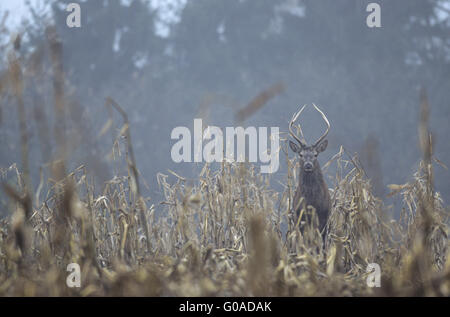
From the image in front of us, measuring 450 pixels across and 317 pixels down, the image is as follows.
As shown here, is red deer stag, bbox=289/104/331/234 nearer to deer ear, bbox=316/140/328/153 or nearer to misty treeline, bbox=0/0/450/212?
deer ear, bbox=316/140/328/153

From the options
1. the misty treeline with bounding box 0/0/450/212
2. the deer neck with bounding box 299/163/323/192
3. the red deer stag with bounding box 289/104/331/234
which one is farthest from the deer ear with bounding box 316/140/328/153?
the misty treeline with bounding box 0/0/450/212

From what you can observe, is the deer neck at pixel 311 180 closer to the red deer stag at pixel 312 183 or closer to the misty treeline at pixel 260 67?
the red deer stag at pixel 312 183

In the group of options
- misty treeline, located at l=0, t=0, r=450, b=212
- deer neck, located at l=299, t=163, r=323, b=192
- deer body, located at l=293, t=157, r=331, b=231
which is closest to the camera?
deer body, located at l=293, t=157, r=331, b=231

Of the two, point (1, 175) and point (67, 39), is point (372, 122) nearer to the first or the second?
point (67, 39)

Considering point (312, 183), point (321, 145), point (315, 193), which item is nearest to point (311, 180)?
point (312, 183)

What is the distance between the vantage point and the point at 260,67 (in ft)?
89.9

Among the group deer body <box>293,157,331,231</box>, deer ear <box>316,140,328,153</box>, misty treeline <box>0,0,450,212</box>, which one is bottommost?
deer body <box>293,157,331,231</box>

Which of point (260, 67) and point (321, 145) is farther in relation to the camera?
point (260, 67)

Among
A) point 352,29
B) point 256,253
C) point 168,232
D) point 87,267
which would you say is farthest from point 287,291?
point 352,29

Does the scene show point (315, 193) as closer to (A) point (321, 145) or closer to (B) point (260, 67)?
(A) point (321, 145)

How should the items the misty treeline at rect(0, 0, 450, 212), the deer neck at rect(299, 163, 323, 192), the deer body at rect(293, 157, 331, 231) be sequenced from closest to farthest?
the deer body at rect(293, 157, 331, 231) → the deer neck at rect(299, 163, 323, 192) → the misty treeline at rect(0, 0, 450, 212)

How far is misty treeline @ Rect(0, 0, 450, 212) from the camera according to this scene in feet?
76.7

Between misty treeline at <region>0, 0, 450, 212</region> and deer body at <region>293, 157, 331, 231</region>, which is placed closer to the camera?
deer body at <region>293, 157, 331, 231</region>

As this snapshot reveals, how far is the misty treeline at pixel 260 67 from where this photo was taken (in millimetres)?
23391
